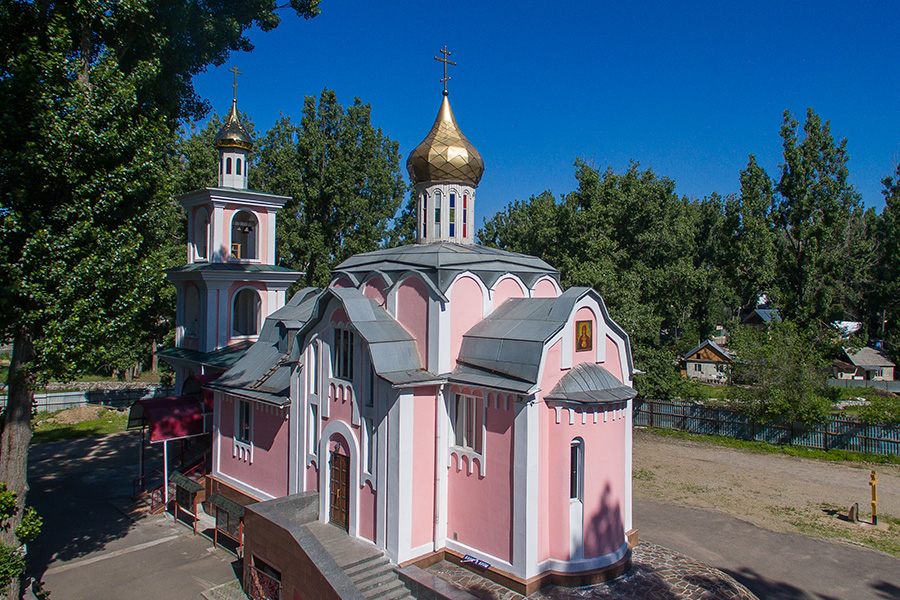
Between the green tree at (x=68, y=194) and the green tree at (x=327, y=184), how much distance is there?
1471cm

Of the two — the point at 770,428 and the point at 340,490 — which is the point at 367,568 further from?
the point at 770,428

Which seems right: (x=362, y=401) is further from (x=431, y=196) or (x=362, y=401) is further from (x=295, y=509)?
(x=431, y=196)

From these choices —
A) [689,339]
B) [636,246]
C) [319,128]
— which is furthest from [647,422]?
[689,339]

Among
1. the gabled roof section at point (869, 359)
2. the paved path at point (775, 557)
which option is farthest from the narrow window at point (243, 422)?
the gabled roof section at point (869, 359)

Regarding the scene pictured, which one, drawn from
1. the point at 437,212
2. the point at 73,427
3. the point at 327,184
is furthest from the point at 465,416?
the point at 73,427

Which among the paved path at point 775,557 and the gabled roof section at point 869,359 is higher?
the gabled roof section at point 869,359

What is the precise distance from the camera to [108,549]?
1258 centimetres

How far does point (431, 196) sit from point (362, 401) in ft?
16.0

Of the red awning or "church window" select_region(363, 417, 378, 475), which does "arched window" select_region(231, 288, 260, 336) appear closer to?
the red awning

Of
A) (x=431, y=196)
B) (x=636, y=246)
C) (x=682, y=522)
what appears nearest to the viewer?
(x=431, y=196)

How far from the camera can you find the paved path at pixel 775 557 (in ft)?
35.3

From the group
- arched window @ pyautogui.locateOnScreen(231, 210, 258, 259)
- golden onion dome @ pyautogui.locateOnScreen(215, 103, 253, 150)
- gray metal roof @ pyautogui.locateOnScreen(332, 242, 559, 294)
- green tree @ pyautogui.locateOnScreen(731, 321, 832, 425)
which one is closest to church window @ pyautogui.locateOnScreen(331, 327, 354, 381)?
gray metal roof @ pyautogui.locateOnScreen(332, 242, 559, 294)

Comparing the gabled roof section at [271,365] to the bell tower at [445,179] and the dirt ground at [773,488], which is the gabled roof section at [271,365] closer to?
the bell tower at [445,179]

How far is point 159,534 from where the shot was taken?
13.4m
